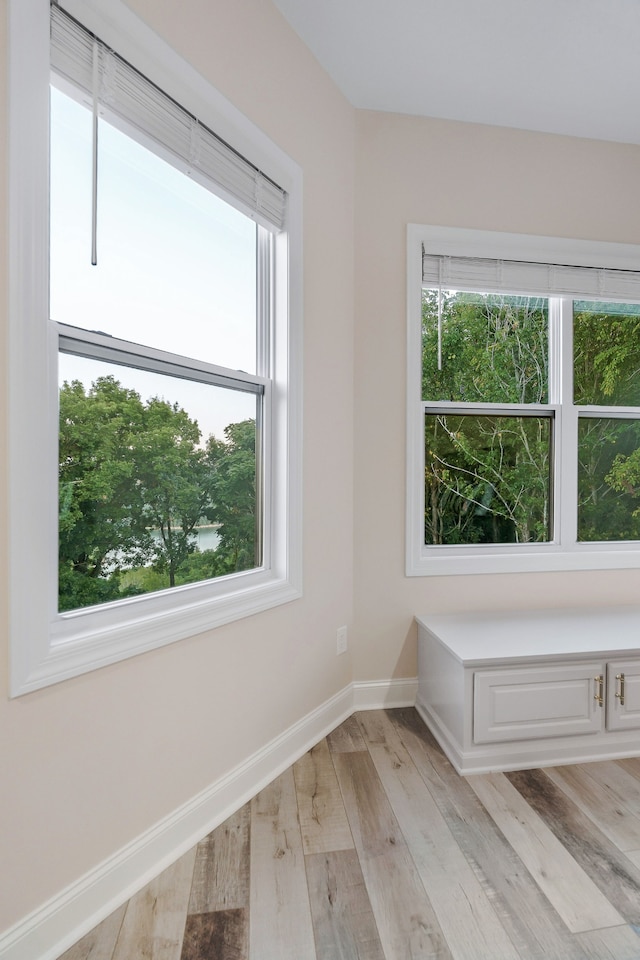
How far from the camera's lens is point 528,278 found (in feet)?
8.77

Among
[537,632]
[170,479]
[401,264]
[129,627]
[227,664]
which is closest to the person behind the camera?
[129,627]

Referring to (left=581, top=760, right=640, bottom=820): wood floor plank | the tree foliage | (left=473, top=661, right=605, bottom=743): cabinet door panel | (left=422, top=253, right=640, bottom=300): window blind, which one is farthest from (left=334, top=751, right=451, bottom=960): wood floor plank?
(left=422, top=253, right=640, bottom=300): window blind

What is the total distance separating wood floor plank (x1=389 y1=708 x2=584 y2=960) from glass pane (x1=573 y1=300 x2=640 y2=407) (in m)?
1.91

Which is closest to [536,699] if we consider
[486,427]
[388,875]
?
[388,875]

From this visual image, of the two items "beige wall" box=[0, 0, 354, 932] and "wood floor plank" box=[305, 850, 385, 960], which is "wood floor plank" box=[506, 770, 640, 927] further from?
"beige wall" box=[0, 0, 354, 932]

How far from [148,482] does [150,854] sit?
103cm

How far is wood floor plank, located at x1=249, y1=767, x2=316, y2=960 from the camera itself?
1271 millimetres

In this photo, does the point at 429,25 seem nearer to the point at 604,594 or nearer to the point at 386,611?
the point at 386,611

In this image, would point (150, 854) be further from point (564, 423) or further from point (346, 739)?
point (564, 423)

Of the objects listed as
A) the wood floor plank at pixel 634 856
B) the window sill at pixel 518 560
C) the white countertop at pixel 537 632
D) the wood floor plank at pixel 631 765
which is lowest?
the wood floor plank at pixel 631 765

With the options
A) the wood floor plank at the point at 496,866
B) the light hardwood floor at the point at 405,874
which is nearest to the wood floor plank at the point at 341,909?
the light hardwood floor at the point at 405,874

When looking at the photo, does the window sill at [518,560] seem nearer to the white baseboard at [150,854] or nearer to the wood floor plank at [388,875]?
the white baseboard at [150,854]

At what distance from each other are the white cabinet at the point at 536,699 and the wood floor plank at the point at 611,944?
0.72m

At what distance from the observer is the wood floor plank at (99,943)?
1.24 meters
